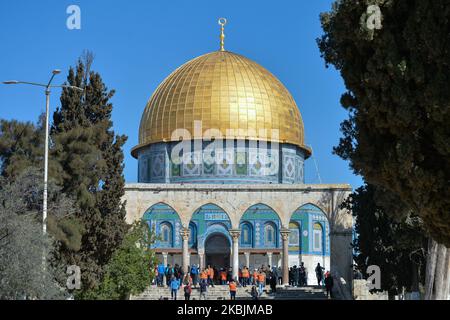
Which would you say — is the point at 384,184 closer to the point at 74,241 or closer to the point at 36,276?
the point at 36,276

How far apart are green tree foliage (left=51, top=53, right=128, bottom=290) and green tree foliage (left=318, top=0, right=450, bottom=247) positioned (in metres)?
9.22

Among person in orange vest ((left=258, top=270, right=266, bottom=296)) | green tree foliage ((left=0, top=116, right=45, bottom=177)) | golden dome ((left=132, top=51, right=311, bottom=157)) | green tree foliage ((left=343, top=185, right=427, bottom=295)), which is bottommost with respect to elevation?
person in orange vest ((left=258, top=270, right=266, bottom=296))

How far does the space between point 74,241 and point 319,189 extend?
17.8m

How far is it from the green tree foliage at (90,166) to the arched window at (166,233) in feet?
44.8

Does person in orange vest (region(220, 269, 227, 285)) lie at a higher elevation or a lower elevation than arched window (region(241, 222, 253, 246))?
lower

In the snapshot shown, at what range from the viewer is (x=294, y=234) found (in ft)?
123

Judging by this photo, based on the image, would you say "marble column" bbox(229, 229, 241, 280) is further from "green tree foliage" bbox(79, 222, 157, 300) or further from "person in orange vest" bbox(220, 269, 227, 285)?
"green tree foliage" bbox(79, 222, 157, 300)

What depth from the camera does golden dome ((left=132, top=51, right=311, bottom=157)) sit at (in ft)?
131

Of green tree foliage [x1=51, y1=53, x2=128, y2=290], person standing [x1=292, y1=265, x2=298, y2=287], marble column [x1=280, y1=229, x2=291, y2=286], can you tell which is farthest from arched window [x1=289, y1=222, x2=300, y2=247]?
green tree foliage [x1=51, y1=53, x2=128, y2=290]

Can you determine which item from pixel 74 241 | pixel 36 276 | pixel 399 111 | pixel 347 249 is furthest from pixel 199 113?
pixel 399 111

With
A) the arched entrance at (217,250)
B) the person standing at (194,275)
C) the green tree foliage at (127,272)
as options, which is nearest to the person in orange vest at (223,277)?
the person standing at (194,275)

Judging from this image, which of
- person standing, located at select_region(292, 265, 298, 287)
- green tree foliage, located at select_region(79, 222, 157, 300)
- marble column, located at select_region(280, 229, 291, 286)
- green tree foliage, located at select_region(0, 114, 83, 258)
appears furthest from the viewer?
marble column, located at select_region(280, 229, 291, 286)

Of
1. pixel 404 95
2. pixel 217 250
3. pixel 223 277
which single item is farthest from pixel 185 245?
pixel 404 95

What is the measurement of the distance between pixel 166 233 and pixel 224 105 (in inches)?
269
